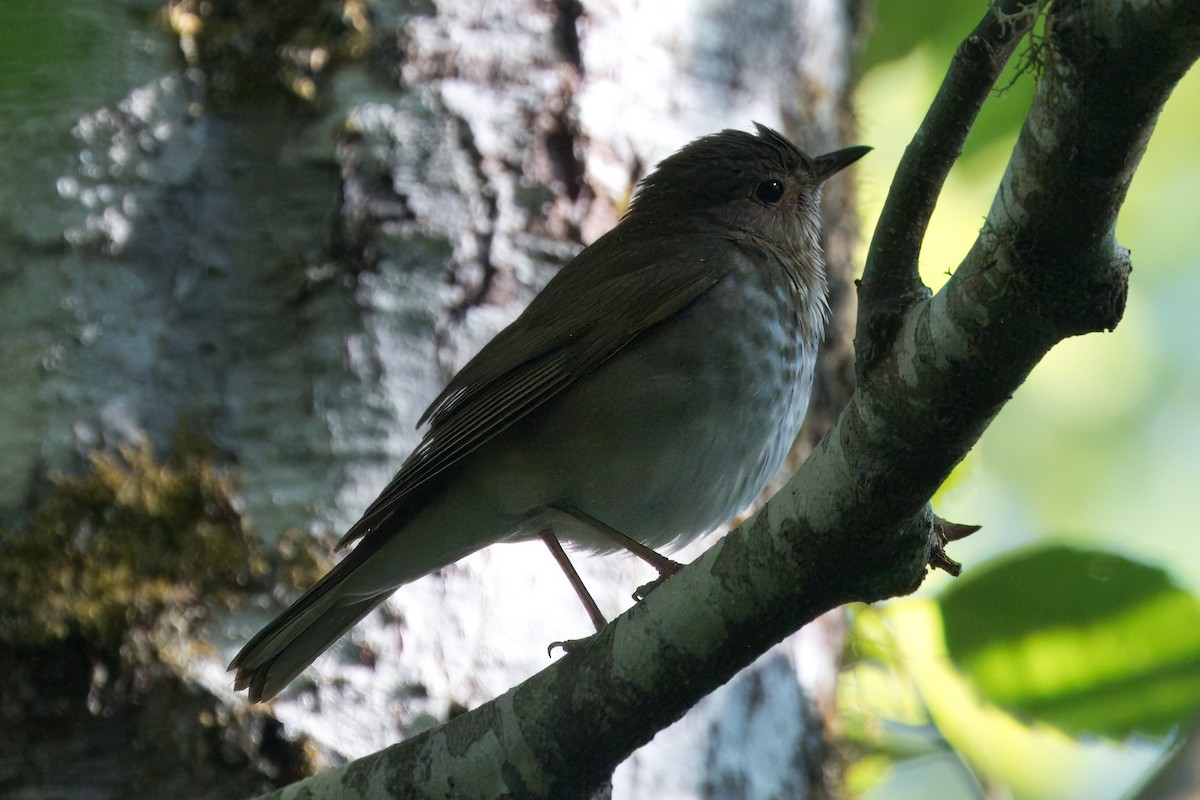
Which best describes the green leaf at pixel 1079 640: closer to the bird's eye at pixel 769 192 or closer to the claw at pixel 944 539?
the claw at pixel 944 539

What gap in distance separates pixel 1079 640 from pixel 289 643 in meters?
2.25

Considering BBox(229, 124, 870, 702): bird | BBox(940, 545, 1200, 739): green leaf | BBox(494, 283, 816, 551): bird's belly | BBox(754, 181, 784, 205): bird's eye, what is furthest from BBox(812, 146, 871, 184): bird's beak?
BBox(940, 545, 1200, 739): green leaf

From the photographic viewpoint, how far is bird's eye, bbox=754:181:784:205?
4.35 m

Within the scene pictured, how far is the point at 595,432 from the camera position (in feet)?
11.2

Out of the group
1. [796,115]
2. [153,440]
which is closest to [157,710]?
[153,440]

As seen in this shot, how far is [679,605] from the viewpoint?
2324 millimetres

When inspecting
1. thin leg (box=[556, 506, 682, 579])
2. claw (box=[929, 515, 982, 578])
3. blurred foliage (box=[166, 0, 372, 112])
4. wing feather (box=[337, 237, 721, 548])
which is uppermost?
blurred foliage (box=[166, 0, 372, 112])

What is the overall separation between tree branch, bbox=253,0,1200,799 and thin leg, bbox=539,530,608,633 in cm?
101

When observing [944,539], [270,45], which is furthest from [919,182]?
[270,45]

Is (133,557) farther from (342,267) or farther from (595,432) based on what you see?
(595,432)

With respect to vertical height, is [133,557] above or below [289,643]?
above

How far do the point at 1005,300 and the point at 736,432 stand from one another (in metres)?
1.51

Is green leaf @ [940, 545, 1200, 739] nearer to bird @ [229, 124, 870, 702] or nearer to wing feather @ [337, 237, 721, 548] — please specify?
bird @ [229, 124, 870, 702]

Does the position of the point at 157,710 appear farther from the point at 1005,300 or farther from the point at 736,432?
the point at 1005,300
